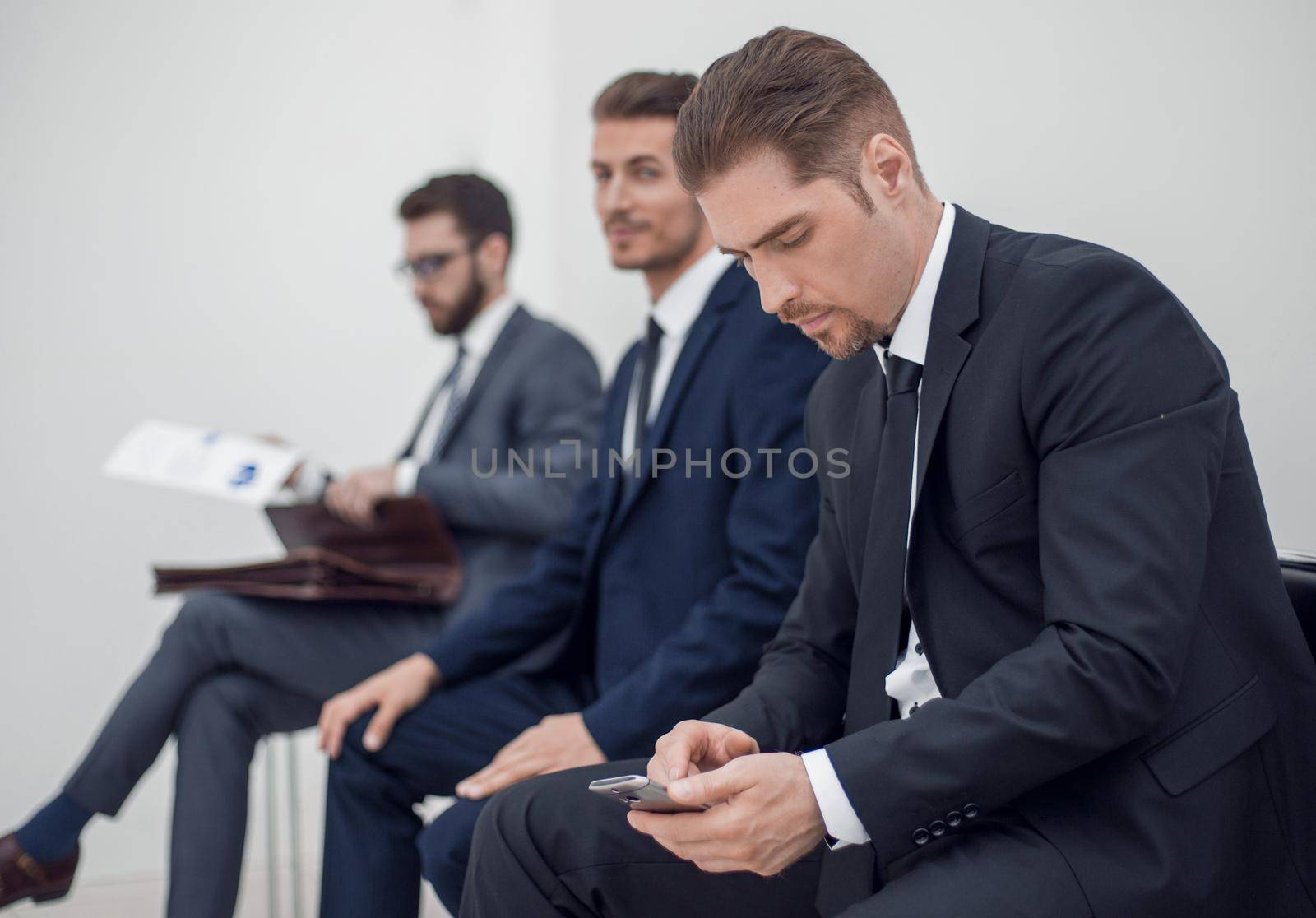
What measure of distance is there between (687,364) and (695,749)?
0.92 meters

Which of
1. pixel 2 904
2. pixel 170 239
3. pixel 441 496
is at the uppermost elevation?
pixel 170 239

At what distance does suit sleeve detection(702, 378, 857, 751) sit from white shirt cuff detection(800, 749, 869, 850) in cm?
26

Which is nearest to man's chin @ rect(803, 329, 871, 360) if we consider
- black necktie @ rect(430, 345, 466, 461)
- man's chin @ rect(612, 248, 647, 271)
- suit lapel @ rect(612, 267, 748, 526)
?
suit lapel @ rect(612, 267, 748, 526)

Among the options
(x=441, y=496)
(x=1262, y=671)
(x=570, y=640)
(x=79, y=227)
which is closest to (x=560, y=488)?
(x=441, y=496)

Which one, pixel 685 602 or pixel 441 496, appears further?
pixel 441 496

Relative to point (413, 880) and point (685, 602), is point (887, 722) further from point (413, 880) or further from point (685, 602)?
point (413, 880)

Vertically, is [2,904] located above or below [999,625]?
below

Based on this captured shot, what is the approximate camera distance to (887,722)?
1.13 meters

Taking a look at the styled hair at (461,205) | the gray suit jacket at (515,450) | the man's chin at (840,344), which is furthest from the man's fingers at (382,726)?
the styled hair at (461,205)

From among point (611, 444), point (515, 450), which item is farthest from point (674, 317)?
point (515, 450)

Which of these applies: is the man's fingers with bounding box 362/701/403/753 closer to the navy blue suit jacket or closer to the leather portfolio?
the navy blue suit jacket

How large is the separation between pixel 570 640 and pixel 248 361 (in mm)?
2422

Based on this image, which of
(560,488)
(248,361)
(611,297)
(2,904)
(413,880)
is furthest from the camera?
(248,361)

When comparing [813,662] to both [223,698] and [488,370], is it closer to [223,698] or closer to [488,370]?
[223,698]
